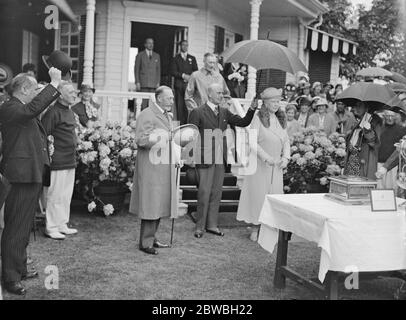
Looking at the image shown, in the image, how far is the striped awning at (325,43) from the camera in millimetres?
13836

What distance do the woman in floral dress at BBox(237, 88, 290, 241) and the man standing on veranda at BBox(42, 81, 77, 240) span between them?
2.23m

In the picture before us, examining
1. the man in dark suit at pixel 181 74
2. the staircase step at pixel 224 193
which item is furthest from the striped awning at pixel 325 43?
the staircase step at pixel 224 193

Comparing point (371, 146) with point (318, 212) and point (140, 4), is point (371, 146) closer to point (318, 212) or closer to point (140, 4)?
point (318, 212)

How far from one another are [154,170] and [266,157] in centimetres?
149

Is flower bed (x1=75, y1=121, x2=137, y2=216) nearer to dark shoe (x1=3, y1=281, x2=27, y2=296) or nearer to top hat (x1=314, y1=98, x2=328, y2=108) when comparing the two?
dark shoe (x1=3, y1=281, x2=27, y2=296)

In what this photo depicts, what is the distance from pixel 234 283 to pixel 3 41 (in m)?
9.48

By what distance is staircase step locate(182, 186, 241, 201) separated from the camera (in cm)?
846

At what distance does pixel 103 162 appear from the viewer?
23.7 feet

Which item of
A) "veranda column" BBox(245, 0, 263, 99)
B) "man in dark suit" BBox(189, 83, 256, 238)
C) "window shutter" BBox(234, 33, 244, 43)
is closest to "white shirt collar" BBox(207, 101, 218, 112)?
"man in dark suit" BBox(189, 83, 256, 238)

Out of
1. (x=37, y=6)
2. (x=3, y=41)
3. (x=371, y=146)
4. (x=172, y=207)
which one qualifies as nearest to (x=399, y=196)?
(x=371, y=146)

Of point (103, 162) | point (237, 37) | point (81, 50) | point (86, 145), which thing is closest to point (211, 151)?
point (103, 162)

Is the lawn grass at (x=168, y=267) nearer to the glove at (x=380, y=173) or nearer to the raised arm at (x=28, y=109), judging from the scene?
the glove at (x=380, y=173)

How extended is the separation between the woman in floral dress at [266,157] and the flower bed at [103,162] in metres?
1.81

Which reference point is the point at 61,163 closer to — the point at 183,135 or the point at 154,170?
the point at 154,170
